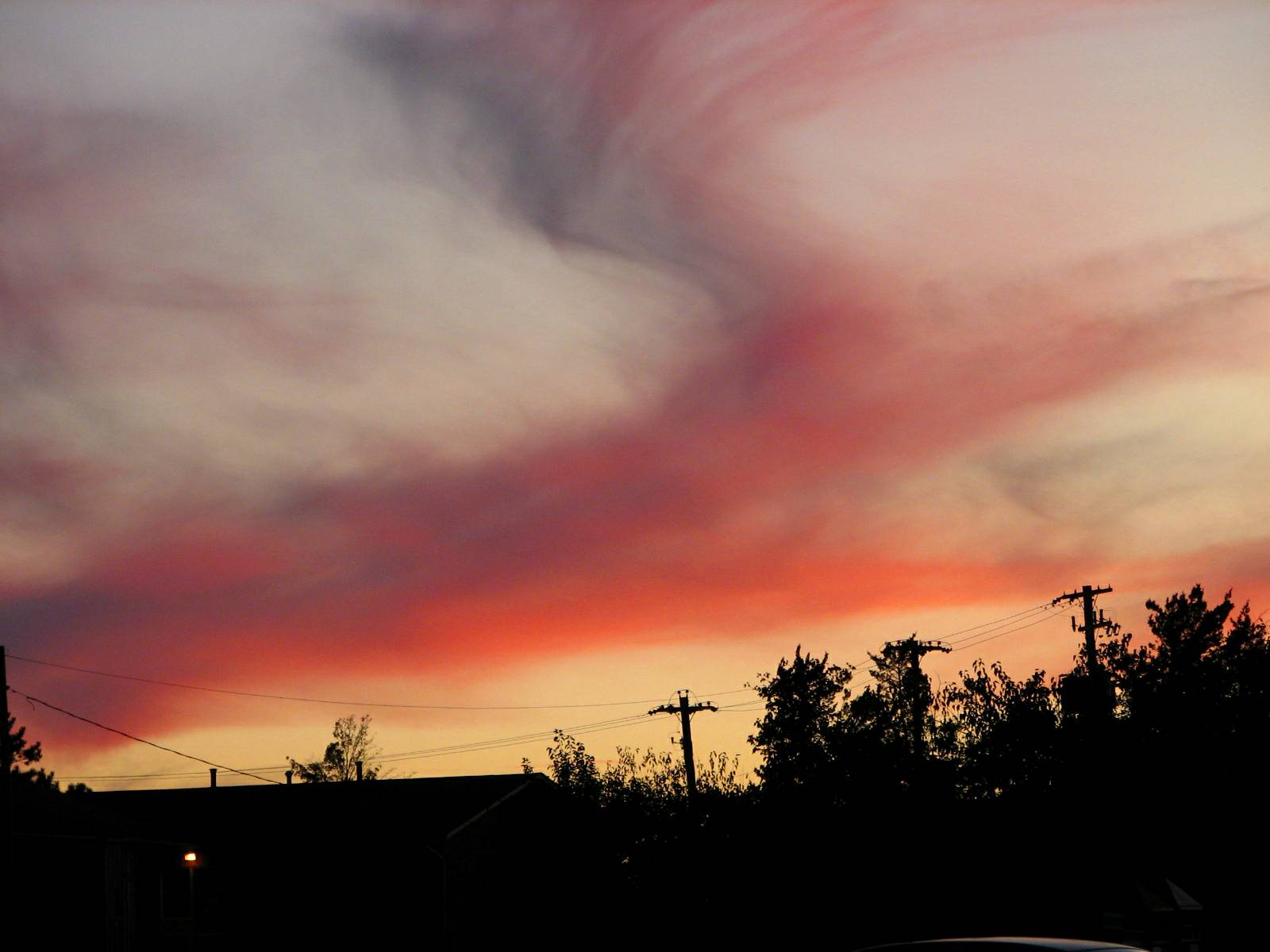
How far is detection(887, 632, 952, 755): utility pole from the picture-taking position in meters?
41.7

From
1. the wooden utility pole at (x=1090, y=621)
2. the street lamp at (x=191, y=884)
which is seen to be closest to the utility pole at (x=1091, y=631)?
the wooden utility pole at (x=1090, y=621)

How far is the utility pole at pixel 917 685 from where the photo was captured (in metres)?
41.7

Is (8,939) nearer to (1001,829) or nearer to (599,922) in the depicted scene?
→ (599,922)

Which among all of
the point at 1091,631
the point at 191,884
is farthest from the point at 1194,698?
the point at 191,884

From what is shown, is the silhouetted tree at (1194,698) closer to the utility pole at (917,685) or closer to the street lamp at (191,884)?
the utility pole at (917,685)

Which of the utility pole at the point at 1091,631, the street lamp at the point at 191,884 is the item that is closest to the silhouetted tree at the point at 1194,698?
the utility pole at the point at 1091,631

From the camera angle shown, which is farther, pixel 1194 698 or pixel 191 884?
pixel 1194 698

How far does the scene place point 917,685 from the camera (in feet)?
152

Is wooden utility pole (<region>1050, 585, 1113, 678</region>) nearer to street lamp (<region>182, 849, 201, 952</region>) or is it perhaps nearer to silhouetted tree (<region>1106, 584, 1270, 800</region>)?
silhouetted tree (<region>1106, 584, 1270, 800</region>)

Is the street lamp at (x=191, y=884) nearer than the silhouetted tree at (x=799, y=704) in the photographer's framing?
Yes

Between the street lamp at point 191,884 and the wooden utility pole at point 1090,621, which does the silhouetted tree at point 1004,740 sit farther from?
the street lamp at point 191,884

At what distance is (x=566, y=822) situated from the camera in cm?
4616

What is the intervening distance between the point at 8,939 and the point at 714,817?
19935mm

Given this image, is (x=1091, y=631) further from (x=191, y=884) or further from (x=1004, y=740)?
(x=191, y=884)
